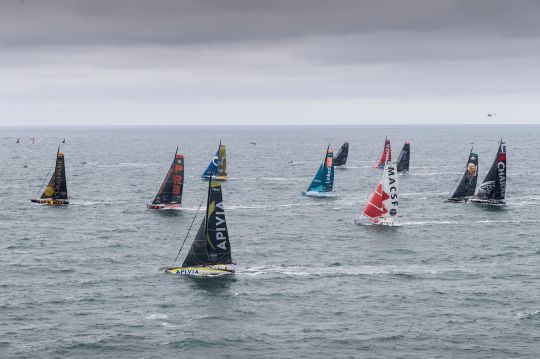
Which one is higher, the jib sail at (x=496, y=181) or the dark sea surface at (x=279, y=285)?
the jib sail at (x=496, y=181)

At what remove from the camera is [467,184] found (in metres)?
111

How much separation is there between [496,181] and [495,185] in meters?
0.67

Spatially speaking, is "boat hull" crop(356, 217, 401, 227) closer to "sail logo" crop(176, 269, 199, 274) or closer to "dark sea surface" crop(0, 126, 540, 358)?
"dark sea surface" crop(0, 126, 540, 358)

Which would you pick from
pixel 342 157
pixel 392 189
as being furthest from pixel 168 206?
pixel 342 157

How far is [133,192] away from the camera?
12875 centimetres

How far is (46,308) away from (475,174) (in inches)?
2887

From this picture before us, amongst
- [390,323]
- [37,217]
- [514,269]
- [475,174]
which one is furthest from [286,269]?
[475,174]

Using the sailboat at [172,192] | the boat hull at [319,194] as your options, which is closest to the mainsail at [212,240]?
the sailboat at [172,192]

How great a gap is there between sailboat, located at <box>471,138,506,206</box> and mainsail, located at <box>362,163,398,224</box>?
923 inches

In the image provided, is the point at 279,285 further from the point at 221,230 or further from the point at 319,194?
the point at 319,194

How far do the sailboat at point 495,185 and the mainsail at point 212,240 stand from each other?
56.0 m

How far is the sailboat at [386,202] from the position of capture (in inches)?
3526

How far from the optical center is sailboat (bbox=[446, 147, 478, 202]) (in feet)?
359

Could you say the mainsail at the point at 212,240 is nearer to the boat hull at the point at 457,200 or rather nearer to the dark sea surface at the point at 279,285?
A: the dark sea surface at the point at 279,285
